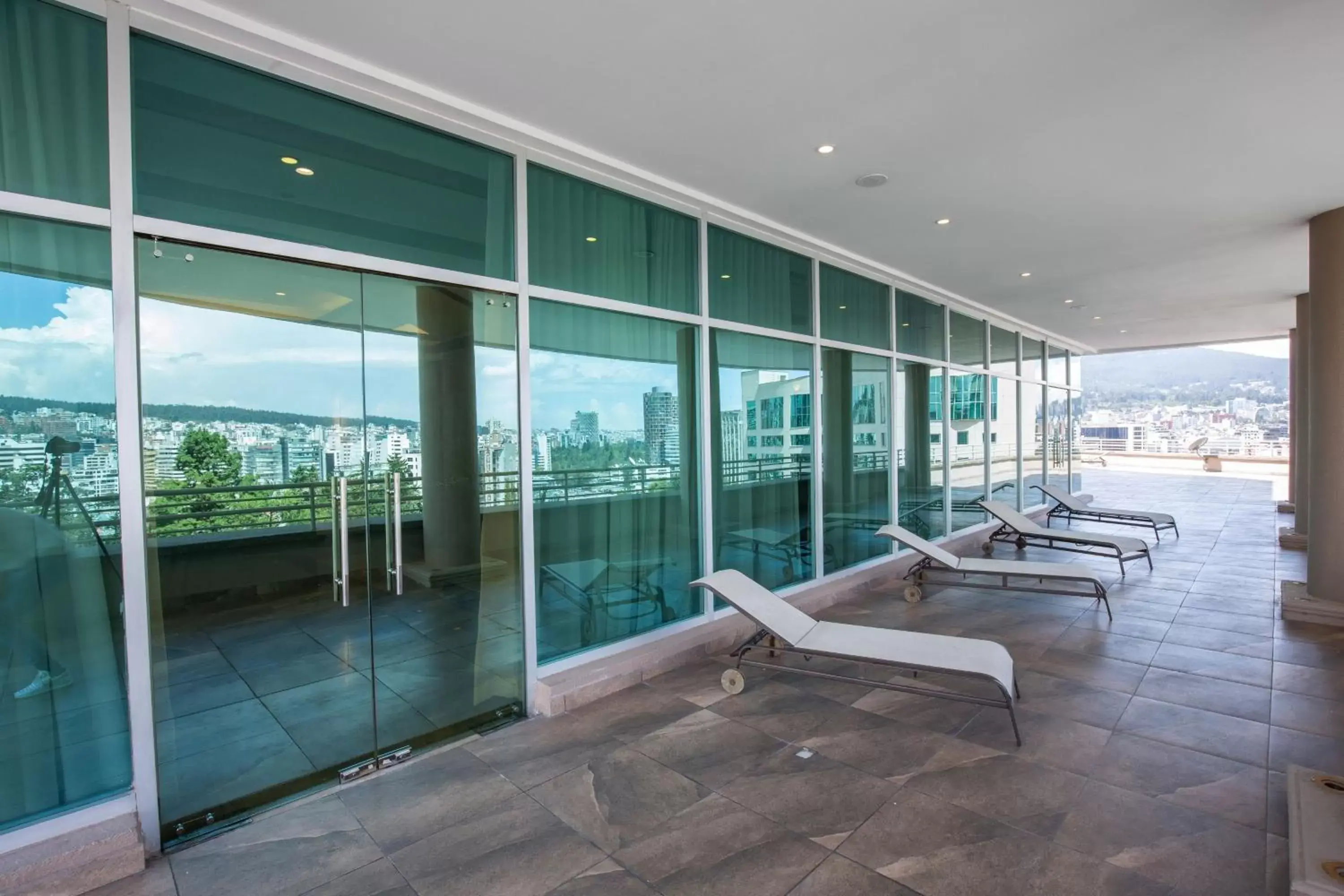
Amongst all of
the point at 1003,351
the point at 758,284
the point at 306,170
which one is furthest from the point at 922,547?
the point at 1003,351

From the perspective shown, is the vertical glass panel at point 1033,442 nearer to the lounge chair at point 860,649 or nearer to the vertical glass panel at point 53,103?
the lounge chair at point 860,649

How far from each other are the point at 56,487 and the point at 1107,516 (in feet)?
37.6

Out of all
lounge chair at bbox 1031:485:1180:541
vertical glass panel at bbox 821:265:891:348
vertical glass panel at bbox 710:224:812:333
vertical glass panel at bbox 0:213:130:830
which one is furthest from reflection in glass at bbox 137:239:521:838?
lounge chair at bbox 1031:485:1180:541

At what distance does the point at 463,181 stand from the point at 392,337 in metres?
1.03

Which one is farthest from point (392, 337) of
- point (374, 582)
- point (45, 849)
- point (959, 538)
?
point (959, 538)

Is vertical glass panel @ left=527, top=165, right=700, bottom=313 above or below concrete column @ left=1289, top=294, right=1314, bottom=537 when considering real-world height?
above

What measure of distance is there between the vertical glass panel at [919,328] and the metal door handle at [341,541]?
6188 millimetres

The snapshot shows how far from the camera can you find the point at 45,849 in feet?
7.29

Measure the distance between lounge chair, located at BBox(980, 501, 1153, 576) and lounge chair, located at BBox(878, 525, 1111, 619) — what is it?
92cm

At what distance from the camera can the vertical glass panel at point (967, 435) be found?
331 inches

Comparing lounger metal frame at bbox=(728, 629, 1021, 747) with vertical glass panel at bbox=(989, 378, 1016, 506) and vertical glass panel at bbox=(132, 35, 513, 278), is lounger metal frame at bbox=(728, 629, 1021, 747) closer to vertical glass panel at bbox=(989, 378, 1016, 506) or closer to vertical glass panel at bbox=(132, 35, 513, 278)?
vertical glass panel at bbox=(132, 35, 513, 278)

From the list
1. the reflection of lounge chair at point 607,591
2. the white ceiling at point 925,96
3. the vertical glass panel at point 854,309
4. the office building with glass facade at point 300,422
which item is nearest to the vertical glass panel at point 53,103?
the office building with glass facade at point 300,422

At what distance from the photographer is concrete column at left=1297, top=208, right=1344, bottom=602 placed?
16.4 feet

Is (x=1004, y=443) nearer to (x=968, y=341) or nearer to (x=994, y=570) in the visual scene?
(x=968, y=341)
